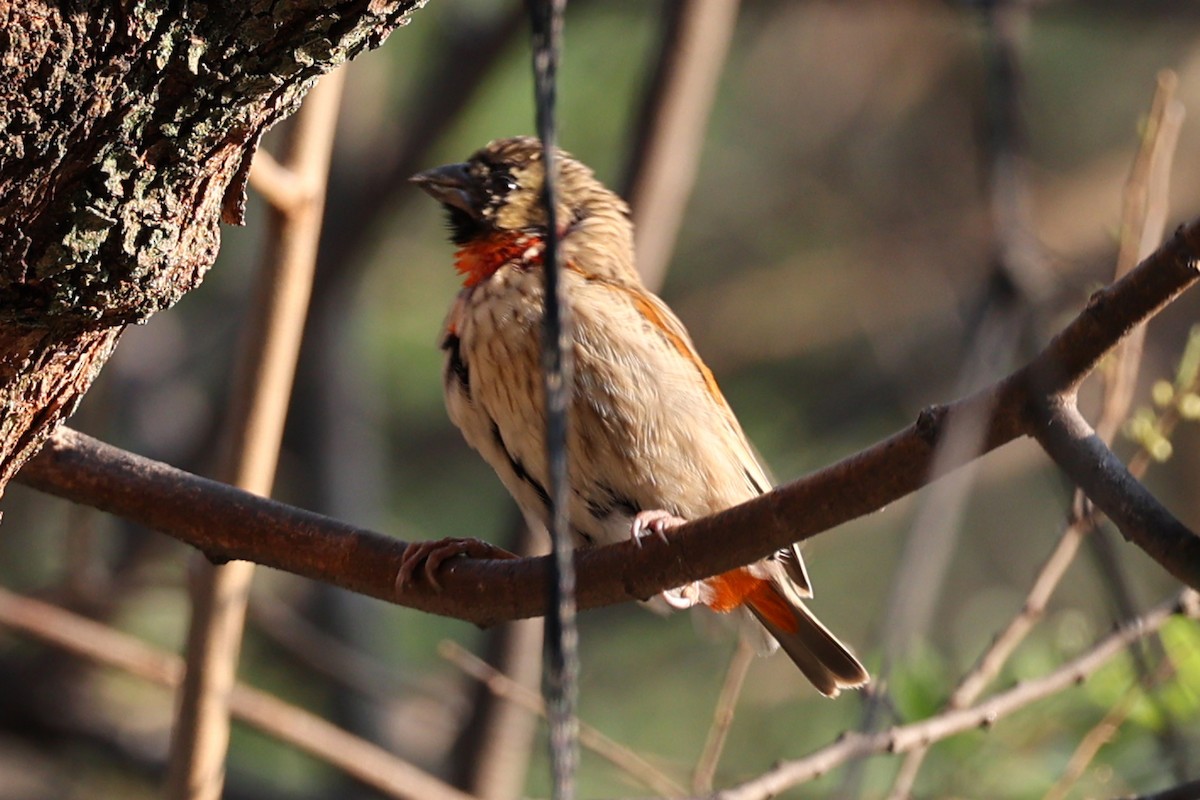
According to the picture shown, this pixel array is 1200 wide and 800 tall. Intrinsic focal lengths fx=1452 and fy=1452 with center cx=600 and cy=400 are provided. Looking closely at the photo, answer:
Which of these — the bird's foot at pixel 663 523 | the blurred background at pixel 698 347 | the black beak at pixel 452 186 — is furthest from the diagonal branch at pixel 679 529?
the blurred background at pixel 698 347

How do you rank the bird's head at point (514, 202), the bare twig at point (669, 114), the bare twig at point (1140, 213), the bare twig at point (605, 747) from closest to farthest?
the bare twig at point (1140, 213) → the bare twig at point (605, 747) → the bird's head at point (514, 202) → the bare twig at point (669, 114)

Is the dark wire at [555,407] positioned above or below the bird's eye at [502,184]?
below

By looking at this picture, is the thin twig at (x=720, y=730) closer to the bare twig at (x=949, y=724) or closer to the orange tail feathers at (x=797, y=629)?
the orange tail feathers at (x=797, y=629)

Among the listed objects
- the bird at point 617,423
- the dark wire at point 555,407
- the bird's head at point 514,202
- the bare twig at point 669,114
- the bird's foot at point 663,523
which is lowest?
the dark wire at point 555,407

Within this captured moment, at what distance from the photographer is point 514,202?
3.90 m

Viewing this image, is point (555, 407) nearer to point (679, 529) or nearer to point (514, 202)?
point (679, 529)

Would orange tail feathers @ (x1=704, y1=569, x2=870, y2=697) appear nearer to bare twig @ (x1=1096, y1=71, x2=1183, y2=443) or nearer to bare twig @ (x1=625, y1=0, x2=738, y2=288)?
bare twig @ (x1=1096, y1=71, x2=1183, y2=443)

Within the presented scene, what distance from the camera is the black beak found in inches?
154

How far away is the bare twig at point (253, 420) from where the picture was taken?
11.6 ft

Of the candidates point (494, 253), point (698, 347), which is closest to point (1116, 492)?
point (494, 253)

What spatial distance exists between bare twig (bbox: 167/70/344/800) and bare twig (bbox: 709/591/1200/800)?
143 centimetres

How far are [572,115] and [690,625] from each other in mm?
2790

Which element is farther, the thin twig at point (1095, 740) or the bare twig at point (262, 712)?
the bare twig at point (262, 712)

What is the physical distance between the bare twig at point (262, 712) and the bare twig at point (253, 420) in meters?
0.12
